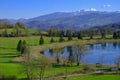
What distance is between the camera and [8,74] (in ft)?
252

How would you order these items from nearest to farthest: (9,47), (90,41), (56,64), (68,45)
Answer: (56,64) < (9,47) < (68,45) < (90,41)

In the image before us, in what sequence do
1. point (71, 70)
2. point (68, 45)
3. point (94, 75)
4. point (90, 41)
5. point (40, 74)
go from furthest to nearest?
point (90, 41) → point (68, 45) → point (71, 70) → point (94, 75) → point (40, 74)

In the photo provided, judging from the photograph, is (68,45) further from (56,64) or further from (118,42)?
(56,64)

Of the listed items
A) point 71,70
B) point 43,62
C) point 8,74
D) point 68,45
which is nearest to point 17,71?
point 8,74

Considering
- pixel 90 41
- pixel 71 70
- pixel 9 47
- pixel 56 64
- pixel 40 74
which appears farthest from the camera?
pixel 90 41

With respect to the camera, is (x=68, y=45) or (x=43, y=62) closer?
(x=43, y=62)

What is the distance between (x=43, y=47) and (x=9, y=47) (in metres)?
17.0

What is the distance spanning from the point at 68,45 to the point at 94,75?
294 ft

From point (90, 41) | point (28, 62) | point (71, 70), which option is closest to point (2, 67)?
point (28, 62)

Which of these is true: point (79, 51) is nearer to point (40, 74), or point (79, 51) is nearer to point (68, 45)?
point (40, 74)

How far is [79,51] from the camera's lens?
101m

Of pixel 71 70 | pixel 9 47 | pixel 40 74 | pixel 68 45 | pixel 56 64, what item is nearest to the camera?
pixel 40 74

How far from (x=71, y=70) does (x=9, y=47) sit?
224ft

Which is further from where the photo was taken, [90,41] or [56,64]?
[90,41]
